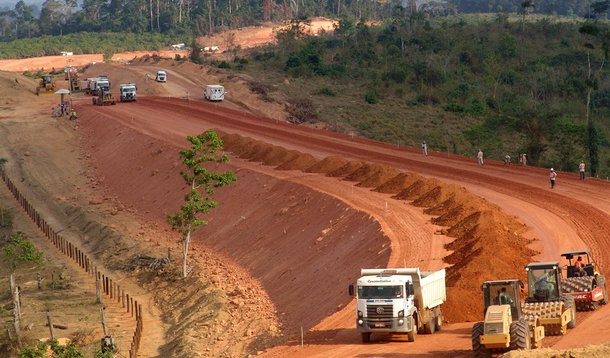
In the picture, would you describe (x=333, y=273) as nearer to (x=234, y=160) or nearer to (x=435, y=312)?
(x=435, y=312)

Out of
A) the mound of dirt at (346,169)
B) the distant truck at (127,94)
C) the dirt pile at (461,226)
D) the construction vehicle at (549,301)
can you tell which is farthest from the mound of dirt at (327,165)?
the distant truck at (127,94)

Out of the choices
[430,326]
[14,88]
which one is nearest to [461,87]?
[14,88]

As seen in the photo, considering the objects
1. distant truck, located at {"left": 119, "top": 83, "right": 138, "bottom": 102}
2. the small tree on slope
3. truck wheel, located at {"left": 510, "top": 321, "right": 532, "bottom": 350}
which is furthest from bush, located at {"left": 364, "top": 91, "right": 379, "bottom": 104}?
truck wheel, located at {"left": 510, "top": 321, "right": 532, "bottom": 350}

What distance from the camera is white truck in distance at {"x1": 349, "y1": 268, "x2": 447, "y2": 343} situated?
112 ft

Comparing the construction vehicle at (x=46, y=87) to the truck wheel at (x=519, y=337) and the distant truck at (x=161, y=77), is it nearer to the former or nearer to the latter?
the distant truck at (x=161, y=77)

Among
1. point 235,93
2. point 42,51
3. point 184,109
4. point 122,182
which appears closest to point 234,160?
point 122,182

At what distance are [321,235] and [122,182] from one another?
33790 millimetres

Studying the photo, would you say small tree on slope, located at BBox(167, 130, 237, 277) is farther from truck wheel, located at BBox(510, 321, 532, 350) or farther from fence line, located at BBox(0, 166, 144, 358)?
truck wheel, located at BBox(510, 321, 532, 350)

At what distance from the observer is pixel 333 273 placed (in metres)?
47.9

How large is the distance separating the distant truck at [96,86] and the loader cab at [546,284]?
290 ft

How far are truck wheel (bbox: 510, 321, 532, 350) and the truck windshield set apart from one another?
510 centimetres

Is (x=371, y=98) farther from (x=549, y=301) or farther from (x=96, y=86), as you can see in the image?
(x=549, y=301)

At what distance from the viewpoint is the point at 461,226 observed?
163 ft

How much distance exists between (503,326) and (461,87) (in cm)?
Answer: 8951
